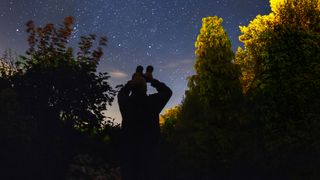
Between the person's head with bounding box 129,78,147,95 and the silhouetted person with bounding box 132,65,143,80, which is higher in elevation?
the silhouetted person with bounding box 132,65,143,80

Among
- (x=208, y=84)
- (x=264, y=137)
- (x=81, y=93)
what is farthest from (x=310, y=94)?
(x=81, y=93)

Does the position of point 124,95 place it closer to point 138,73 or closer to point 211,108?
point 138,73

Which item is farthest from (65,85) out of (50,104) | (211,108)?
(211,108)

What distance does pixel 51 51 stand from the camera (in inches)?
882

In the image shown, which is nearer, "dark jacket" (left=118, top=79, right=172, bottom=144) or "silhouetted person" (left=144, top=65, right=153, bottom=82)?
"dark jacket" (left=118, top=79, right=172, bottom=144)

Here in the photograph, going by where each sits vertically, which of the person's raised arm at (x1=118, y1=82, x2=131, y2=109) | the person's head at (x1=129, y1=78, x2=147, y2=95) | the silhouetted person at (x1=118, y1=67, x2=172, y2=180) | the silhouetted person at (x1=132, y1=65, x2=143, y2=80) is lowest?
the silhouetted person at (x1=118, y1=67, x2=172, y2=180)

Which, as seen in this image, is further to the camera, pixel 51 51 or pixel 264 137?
pixel 264 137

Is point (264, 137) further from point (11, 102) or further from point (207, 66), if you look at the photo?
point (11, 102)

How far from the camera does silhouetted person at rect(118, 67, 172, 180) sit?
15.2 meters

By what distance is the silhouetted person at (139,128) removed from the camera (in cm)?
1523

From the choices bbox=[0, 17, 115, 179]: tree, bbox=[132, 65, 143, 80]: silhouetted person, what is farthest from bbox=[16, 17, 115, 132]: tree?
bbox=[132, 65, 143, 80]: silhouetted person

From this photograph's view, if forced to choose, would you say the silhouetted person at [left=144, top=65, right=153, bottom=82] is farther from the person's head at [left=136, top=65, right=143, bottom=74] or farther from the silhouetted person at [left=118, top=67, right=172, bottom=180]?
the person's head at [left=136, top=65, right=143, bottom=74]

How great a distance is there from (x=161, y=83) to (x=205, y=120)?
11.8 metres

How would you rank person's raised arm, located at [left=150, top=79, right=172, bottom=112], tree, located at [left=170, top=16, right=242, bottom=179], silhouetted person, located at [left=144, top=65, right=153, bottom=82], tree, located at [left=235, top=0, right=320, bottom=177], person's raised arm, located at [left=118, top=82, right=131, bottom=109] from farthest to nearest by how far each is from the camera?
1. tree, located at [left=170, top=16, right=242, bottom=179]
2. tree, located at [left=235, top=0, right=320, bottom=177]
3. person's raised arm, located at [left=150, top=79, right=172, bottom=112]
4. silhouetted person, located at [left=144, top=65, right=153, bottom=82]
5. person's raised arm, located at [left=118, top=82, right=131, bottom=109]
